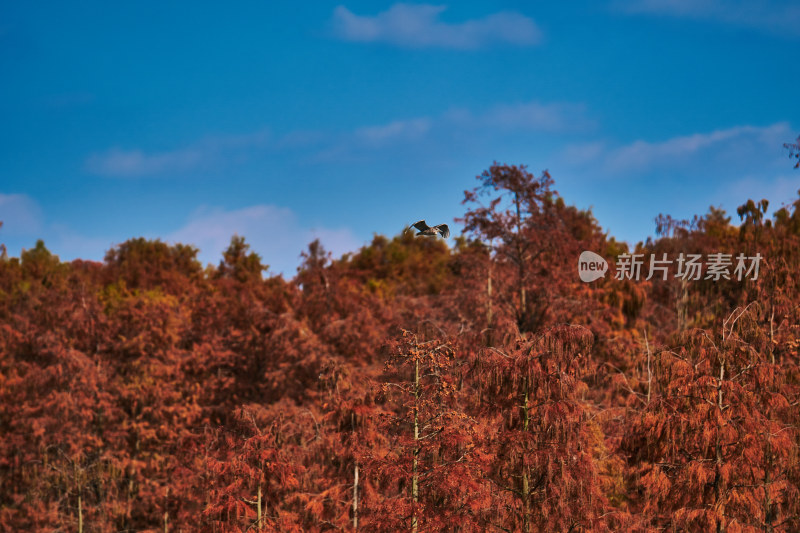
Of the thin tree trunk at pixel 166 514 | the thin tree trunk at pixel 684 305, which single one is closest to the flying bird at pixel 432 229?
the thin tree trunk at pixel 166 514

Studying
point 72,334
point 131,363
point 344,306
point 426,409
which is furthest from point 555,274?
point 72,334

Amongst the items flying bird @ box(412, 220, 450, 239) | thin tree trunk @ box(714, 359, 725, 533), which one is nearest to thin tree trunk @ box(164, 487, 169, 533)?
thin tree trunk @ box(714, 359, 725, 533)

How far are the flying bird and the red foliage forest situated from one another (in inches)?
25.1

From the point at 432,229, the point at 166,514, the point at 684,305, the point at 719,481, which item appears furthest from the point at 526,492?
the point at 684,305

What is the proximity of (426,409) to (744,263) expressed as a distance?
38.6 feet

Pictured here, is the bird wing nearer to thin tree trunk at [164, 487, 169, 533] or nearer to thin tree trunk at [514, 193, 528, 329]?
thin tree trunk at [514, 193, 528, 329]

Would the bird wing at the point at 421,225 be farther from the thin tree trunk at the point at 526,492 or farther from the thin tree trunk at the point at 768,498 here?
the thin tree trunk at the point at 768,498

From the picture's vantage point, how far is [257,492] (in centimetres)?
1415

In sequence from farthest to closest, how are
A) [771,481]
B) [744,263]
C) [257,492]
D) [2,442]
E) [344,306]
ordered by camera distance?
1. [344,306]
2. [2,442]
3. [744,263]
4. [257,492]
5. [771,481]

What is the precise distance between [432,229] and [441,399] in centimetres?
368

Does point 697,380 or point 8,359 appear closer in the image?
point 697,380

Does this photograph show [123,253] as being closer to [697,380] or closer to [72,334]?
[72,334]

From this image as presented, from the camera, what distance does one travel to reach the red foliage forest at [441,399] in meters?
11.6

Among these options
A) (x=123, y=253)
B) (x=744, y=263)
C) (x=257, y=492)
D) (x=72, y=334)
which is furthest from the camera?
(x=123, y=253)
